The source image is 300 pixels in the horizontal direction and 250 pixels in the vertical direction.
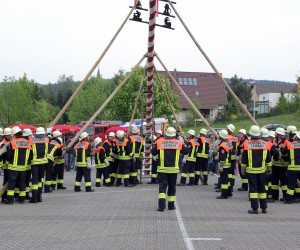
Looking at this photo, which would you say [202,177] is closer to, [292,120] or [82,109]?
[292,120]

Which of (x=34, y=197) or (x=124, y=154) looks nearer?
(x=34, y=197)

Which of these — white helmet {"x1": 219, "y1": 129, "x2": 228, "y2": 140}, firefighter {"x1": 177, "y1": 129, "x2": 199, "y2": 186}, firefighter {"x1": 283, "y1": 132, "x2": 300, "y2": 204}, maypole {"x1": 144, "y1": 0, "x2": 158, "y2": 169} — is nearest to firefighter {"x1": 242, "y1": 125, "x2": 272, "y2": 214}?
firefighter {"x1": 283, "y1": 132, "x2": 300, "y2": 204}

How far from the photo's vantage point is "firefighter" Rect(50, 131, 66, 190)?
1641 cm

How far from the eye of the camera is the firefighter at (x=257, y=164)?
1206cm

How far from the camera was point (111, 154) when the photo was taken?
17875mm

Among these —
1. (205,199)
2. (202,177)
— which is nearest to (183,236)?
(205,199)

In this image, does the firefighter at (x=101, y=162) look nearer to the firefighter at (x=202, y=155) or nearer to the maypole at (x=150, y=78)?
the maypole at (x=150, y=78)

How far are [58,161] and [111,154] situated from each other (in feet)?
6.19

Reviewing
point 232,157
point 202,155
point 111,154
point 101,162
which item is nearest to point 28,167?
point 101,162

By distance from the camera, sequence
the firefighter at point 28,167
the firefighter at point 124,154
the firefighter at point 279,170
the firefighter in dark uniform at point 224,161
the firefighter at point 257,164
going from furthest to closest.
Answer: the firefighter at point 124,154
the firefighter in dark uniform at point 224,161
the firefighter at point 279,170
the firefighter at point 28,167
the firefighter at point 257,164

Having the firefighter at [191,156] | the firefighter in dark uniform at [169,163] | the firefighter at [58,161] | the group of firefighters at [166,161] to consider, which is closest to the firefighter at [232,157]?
the group of firefighters at [166,161]

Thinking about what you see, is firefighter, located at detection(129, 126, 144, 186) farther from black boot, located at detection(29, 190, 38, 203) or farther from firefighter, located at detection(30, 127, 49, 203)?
black boot, located at detection(29, 190, 38, 203)

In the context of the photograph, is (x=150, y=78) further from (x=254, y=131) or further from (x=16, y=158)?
(x=254, y=131)

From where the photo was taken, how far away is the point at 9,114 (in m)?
54.9
